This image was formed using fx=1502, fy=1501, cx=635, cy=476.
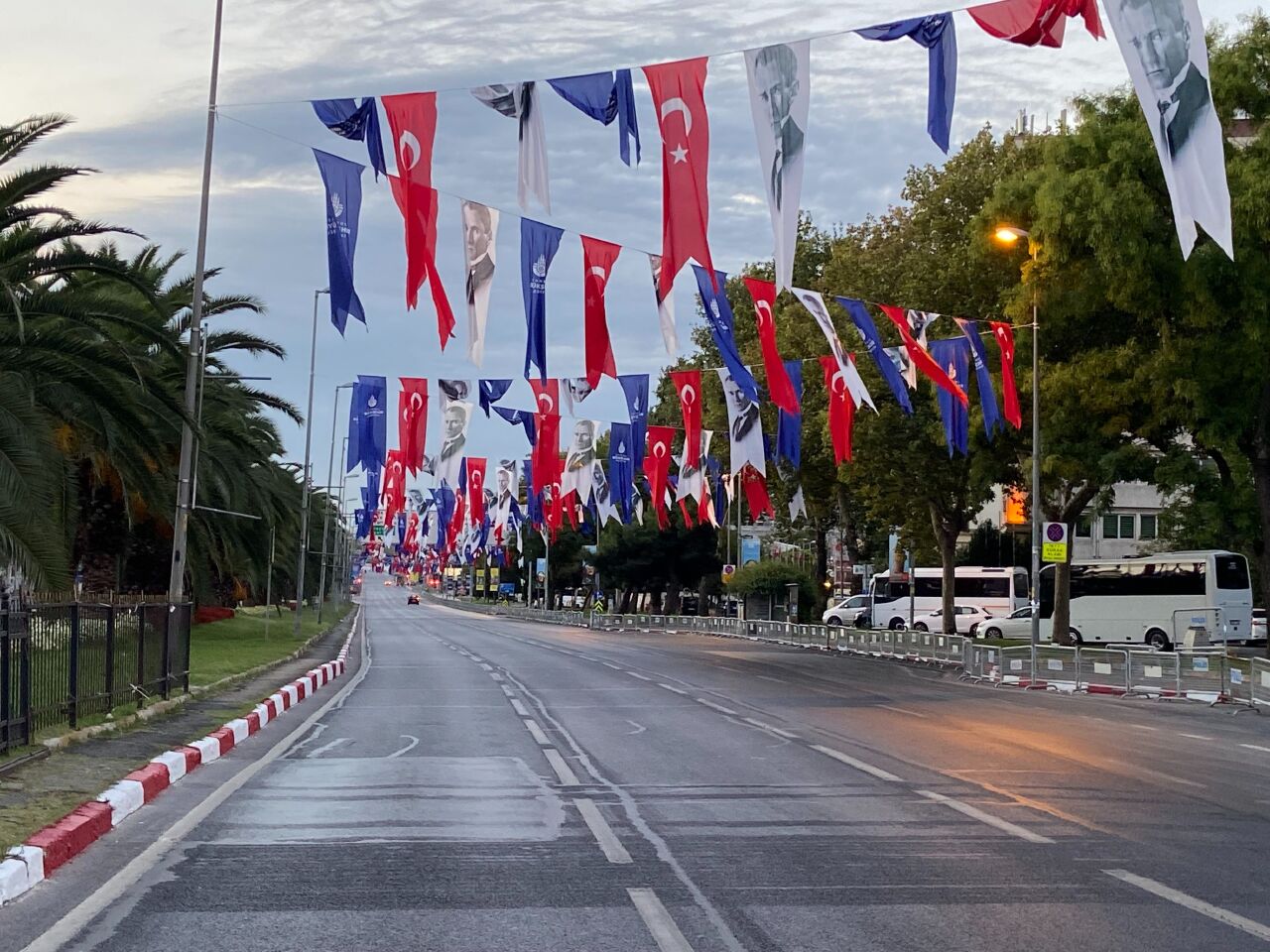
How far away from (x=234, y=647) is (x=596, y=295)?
867 inches

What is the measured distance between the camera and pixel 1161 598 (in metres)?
55.8

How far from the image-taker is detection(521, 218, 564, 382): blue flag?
76.7ft

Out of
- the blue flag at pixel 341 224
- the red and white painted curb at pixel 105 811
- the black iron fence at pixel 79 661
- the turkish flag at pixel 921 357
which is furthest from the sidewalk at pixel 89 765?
the turkish flag at pixel 921 357

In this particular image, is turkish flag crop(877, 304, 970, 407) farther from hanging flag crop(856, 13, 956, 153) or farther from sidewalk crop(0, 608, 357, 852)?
sidewalk crop(0, 608, 357, 852)

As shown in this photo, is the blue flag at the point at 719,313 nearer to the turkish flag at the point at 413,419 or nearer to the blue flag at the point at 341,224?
the blue flag at the point at 341,224

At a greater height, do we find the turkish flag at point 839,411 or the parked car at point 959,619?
the turkish flag at point 839,411

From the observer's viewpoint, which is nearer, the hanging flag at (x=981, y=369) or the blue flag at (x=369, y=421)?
the hanging flag at (x=981, y=369)

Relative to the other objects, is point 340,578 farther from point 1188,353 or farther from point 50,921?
point 50,921

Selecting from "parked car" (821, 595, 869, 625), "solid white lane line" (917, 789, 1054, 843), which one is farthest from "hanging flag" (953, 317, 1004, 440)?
"parked car" (821, 595, 869, 625)

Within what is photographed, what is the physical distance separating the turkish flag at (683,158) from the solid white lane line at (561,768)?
6095 millimetres

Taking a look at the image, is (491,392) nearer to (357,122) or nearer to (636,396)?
(636,396)

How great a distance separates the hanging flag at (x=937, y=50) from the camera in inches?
638

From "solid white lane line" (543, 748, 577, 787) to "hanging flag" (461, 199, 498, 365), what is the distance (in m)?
7.55

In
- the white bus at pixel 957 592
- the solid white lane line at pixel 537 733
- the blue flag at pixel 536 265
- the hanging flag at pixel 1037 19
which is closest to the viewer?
the hanging flag at pixel 1037 19
